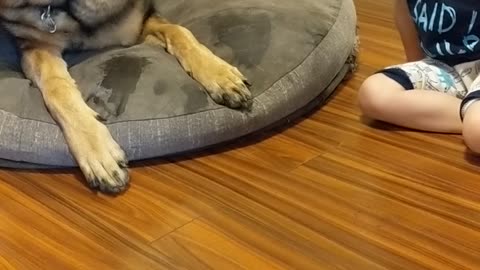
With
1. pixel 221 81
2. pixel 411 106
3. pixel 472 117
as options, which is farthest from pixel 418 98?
pixel 221 81

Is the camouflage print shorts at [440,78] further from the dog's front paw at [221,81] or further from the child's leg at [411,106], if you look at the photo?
the dog's front paw at [221,81]

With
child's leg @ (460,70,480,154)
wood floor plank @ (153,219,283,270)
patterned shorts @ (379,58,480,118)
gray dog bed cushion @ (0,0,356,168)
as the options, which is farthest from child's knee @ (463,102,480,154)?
wood floor plank @ (153,219,283,270)

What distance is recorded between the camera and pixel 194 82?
155cm

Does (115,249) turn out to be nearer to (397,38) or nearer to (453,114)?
(453,114)

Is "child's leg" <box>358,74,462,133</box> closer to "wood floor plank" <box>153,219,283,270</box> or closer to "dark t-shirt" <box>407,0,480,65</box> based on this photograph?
"dark t-shirt" <box>407,0,480,65</box>

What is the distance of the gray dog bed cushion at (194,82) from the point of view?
1461 mm

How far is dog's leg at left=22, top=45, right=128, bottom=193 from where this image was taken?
138cm

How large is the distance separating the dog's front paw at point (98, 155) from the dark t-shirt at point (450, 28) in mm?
723

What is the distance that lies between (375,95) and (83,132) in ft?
2.07

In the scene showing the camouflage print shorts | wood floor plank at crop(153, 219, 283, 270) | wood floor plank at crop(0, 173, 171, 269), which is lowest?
wood floor plank at crop(0, 173, 171, 269)

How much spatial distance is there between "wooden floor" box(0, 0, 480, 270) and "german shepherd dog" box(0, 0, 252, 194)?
0.23 ft

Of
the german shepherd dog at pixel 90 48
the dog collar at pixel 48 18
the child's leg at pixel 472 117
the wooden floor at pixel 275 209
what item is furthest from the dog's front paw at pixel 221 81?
the child's leg at pixel 472 117

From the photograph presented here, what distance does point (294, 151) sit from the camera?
1526 mm

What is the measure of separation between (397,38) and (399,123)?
667 millimetres
